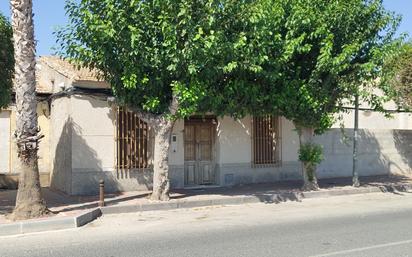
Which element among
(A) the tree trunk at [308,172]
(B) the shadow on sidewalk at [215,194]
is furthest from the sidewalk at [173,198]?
(A) the tree trunk at [308,172]

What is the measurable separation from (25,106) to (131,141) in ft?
17.1

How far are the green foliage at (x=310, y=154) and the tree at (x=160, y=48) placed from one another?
4.12 meters

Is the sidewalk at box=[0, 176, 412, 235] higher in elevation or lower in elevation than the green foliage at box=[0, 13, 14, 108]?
lower

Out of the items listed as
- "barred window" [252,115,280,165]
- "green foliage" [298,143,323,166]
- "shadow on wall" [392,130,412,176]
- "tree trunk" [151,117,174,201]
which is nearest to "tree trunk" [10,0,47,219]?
"tree trunk" [151,117,174,201]

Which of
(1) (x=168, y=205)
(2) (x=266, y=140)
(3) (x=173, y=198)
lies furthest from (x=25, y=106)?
(2) (x=266, y=140)

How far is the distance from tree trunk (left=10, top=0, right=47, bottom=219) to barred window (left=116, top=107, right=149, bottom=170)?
4.63 metres

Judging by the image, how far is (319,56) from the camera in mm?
13820

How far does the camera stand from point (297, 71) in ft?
47.8

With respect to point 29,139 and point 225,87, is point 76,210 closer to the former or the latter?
point 29,139

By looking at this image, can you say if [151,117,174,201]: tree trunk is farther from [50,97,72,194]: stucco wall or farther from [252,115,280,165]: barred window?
[252,115,280,165]: barred window

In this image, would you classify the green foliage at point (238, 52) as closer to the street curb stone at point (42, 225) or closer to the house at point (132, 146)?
the house at point (132, 146)

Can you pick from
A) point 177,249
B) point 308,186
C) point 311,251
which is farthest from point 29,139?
point 308,186

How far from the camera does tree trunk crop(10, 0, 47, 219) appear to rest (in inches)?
412

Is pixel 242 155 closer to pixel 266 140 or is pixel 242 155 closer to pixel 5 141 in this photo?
pixel 266 140
